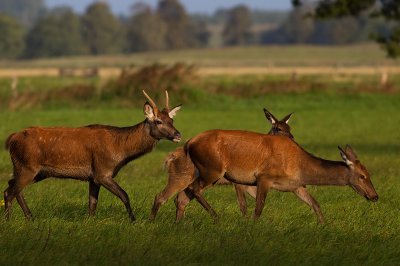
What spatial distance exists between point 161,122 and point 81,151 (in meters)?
1.15

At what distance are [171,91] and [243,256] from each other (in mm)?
37096

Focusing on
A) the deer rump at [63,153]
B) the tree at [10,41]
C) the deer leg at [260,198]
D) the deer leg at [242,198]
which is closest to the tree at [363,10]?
the deer leg at [242,198]

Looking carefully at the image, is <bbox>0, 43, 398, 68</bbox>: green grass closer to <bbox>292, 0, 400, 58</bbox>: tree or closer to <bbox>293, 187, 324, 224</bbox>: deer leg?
<bbox>292, 0, 400, 58</bbox>: tree

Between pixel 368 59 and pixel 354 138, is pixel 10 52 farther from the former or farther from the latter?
pixel 354 138

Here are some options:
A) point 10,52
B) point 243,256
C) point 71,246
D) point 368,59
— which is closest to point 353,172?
point 243,256

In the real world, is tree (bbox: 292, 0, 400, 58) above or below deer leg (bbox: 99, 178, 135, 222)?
below

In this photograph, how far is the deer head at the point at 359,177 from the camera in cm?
1468

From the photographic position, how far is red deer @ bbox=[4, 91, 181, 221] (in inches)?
596

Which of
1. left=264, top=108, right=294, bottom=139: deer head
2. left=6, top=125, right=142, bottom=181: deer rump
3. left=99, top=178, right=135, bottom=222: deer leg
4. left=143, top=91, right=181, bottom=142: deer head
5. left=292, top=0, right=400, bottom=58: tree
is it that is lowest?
left=292, top=0, right=400, bottom=58: tree

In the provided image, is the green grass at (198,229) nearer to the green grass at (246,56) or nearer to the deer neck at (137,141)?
the deer neck at (137,141)

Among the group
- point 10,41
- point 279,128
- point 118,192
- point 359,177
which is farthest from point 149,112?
point 10,41

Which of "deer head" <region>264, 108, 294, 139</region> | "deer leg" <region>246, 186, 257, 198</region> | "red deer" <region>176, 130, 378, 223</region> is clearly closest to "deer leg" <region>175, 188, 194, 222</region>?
"red deer" <region>176, 130, 378, 223</region>

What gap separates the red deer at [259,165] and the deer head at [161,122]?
58 centimetres

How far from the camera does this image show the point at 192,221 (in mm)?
14172
